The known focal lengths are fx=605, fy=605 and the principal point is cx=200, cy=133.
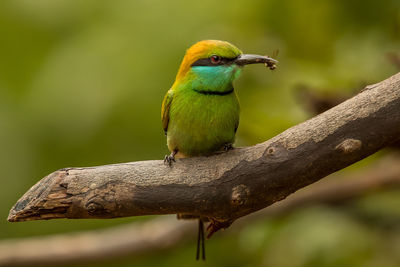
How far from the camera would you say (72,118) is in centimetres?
544

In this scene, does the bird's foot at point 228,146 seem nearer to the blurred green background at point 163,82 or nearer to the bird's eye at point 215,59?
the bird's eye at point 215,59

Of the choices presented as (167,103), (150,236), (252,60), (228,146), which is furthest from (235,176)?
(150,236)

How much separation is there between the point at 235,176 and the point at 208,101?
60 centimetres

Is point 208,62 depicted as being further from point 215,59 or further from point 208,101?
point 208,101

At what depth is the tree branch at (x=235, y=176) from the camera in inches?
97.0

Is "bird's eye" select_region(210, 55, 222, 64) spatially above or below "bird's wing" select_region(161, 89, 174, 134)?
above

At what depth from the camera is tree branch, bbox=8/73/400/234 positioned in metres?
2.46

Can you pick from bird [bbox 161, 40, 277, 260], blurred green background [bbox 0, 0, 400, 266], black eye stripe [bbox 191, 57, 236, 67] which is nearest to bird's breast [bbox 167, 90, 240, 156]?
bird [bbox 161, 40, 277, 260]

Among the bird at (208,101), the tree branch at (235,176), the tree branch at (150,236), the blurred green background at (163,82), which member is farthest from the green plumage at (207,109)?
the tree branch at (150,236)

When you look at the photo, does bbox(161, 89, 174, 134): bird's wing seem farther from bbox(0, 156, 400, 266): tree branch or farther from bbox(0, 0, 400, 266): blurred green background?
bbox(0, 156, 400, 266): tree branch

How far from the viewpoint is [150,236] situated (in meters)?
5.03

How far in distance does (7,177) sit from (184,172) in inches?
138

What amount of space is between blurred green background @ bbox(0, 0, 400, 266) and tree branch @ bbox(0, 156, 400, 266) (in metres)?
0.15

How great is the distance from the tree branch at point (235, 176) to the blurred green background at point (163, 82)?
1.59 metres
